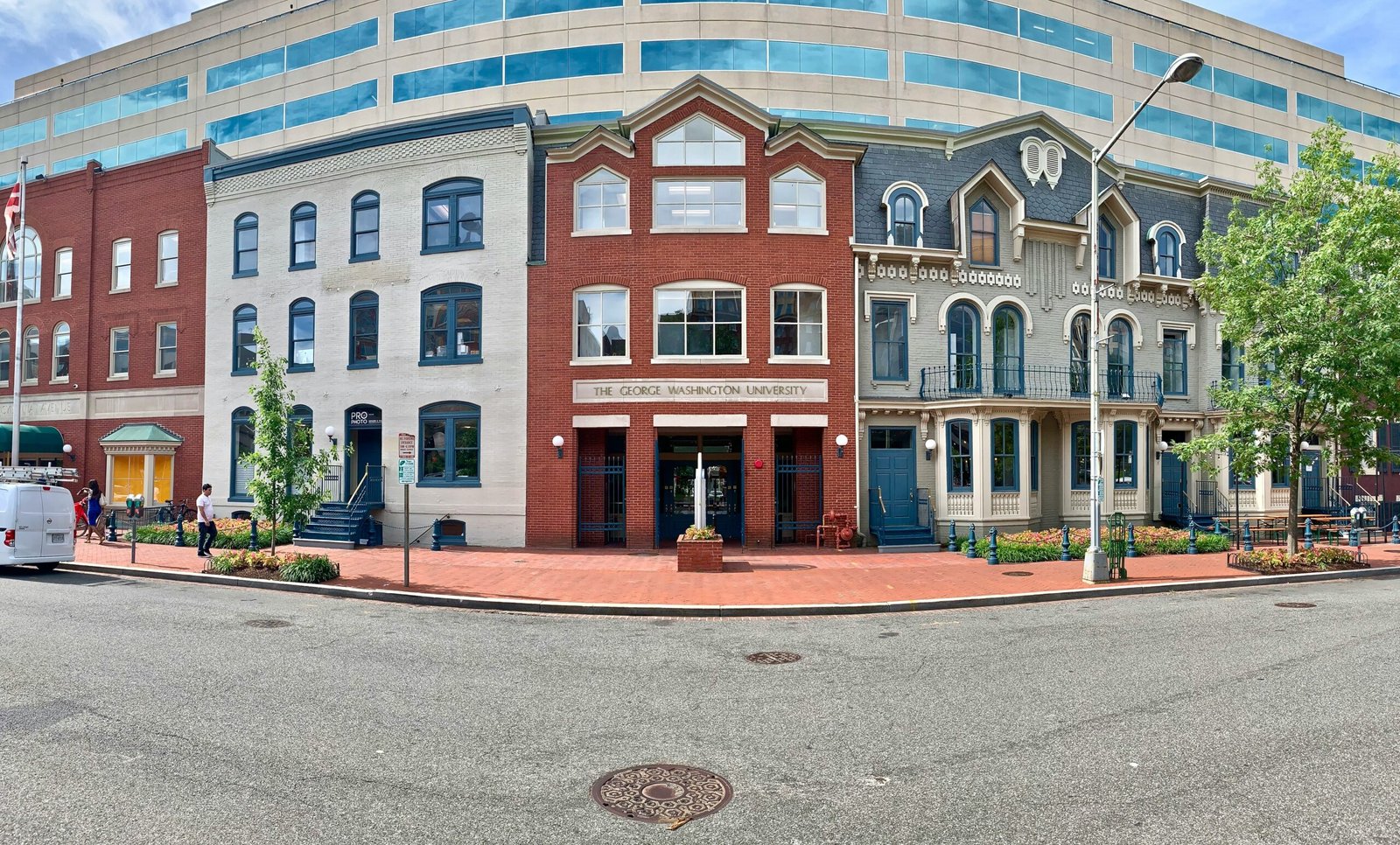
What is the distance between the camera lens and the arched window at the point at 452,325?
22.9 m

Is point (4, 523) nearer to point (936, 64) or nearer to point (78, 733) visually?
point (78, 733)

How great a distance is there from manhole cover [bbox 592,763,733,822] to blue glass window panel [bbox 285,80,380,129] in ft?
113

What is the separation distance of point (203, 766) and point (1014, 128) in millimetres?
24810

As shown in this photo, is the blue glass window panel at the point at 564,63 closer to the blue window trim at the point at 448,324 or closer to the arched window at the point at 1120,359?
Result: the blue window trim at the point at 448,324

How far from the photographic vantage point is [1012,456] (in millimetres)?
22531

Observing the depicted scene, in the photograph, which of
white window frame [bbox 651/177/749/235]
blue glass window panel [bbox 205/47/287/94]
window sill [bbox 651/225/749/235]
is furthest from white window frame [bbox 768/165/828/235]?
blue glass window panel [bbox 205/47/287/94]

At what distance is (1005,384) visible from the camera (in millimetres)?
23734

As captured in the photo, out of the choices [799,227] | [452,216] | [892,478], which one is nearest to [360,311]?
[452,216]

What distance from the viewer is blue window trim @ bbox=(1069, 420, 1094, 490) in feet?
77.4

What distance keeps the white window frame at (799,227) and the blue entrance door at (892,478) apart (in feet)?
18.3

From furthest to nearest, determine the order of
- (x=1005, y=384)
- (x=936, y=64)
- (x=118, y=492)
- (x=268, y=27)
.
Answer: (x=268, y=27) → (x=936, y=64) → (x=118, y=492) → (x=1005, y=384)

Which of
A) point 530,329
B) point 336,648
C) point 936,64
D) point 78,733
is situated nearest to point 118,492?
point 530,329

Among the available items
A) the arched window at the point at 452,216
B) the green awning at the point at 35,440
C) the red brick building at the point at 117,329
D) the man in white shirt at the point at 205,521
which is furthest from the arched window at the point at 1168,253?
the green awning at the point at 35,440

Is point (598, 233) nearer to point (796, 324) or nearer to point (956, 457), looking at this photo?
point (796, 324)
